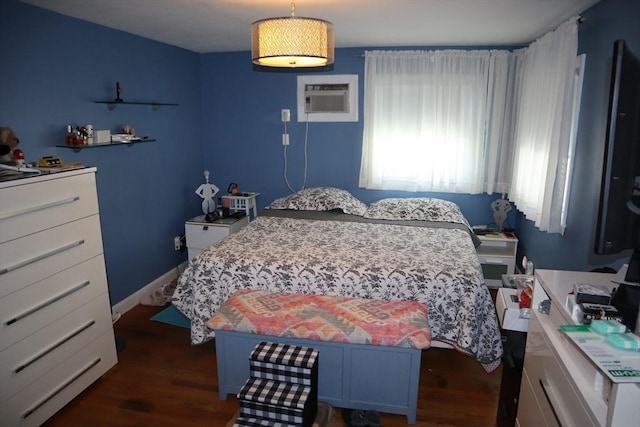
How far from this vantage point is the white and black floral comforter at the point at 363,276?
2.54 meters

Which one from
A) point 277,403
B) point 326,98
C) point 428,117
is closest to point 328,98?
point 326,98

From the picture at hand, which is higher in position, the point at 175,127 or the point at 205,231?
the point at 175,127

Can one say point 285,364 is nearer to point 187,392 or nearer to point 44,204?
point 187,392

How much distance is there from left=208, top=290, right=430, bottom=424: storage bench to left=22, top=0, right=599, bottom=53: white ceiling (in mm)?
1781

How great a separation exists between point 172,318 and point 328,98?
2504 millimetres

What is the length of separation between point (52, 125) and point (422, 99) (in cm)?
301

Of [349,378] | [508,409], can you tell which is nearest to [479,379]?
[508,409]

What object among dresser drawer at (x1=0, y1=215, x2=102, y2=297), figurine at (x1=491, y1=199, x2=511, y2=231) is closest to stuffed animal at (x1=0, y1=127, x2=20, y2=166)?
dresser drawer at (x1=0, y1=215, x2=102, y2=297)

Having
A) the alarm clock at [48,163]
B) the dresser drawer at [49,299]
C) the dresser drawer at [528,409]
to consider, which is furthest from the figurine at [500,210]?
the alarm clock at [48,163]

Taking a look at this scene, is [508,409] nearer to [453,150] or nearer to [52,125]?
[453,150]

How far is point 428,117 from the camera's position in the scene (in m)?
3.98

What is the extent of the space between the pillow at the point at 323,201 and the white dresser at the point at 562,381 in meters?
2.25

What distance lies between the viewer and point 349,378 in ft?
7.36

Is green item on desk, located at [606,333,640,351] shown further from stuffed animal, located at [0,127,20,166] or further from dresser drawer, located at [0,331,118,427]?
stuffed animal, located at [0,127,20,166]
